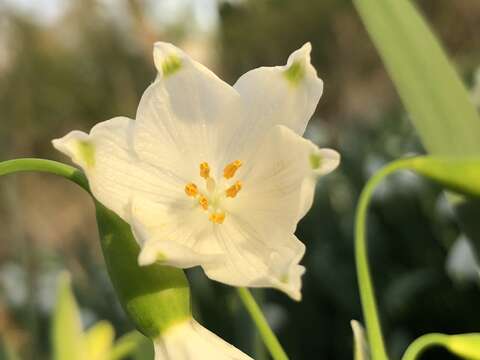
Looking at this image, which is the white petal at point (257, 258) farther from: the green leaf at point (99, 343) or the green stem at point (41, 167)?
the green leaf at point (99, 343)

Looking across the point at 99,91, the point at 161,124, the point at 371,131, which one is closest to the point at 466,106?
the point at 161,124

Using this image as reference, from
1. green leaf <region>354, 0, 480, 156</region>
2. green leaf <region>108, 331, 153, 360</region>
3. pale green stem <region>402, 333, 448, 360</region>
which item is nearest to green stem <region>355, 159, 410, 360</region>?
pale green stem <region>402, 333, 448, 360</region>

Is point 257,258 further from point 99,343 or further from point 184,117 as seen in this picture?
point 99,343

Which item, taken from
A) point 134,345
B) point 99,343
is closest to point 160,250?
point 134,345

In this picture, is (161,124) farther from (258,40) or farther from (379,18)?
(258,40)

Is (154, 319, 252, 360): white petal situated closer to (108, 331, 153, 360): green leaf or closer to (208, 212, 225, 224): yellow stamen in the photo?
(208, 212, 225, 224): yellow stamen

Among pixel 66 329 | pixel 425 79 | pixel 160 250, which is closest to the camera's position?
pixel 160 250

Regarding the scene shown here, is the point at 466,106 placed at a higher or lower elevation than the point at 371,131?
higher
